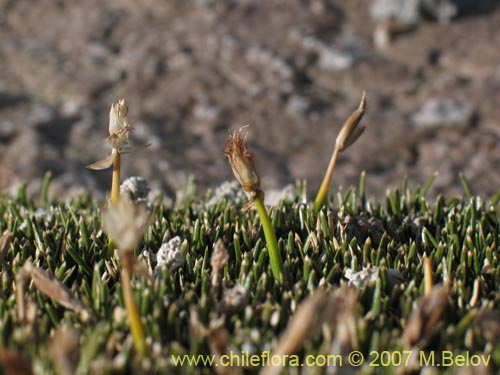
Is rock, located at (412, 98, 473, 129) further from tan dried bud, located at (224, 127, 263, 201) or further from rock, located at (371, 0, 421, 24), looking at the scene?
tan dried bud, located at (224, 127, 263, 201)

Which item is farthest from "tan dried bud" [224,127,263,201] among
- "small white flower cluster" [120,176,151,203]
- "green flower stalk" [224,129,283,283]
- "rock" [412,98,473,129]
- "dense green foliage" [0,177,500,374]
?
"rock" [412,98,473,129]

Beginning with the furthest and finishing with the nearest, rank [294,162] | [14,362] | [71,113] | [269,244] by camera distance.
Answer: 1. [71,113]
2. [294,162]
3. [269,244]
4. [14,362]

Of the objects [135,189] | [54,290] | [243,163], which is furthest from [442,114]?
[54,290]

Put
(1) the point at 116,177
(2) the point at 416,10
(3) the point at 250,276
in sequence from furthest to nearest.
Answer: (2) the point at 416,10
(1) the point at 116,177
(3) the point at 250,276

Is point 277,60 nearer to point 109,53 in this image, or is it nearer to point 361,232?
point 109,53

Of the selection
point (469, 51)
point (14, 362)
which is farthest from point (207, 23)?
point (14, 362)

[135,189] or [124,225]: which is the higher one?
[135,189]

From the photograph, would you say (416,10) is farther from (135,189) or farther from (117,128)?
(117,128)
